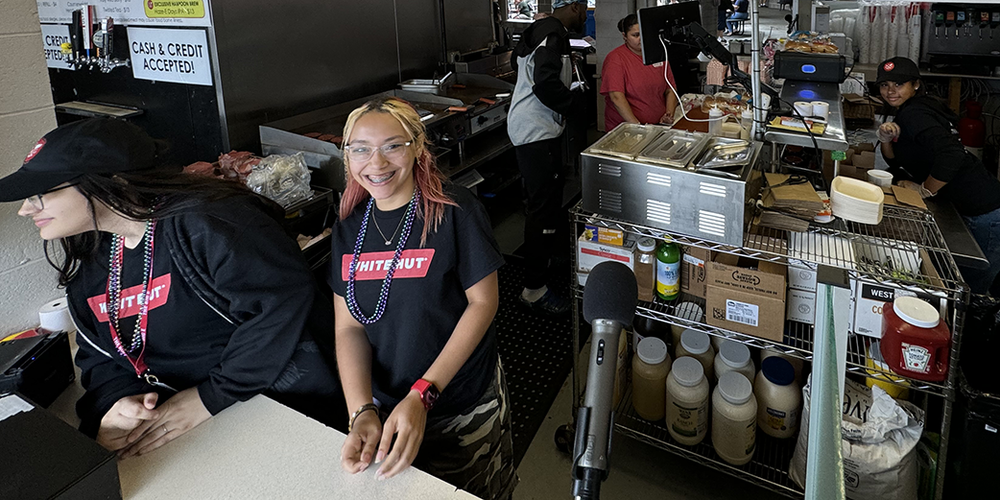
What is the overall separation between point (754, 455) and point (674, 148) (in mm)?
A: 1133

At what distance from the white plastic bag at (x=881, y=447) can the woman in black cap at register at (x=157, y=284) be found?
5.51 ft

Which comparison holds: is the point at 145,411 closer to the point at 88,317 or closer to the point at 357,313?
the point at 88,317

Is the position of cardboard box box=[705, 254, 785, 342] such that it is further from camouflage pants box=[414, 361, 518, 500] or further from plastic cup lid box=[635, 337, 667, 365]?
camouflage pants box=[414, 361, 518, 500]

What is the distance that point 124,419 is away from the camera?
138 cm

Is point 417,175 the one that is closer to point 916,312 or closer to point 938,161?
point 916,312

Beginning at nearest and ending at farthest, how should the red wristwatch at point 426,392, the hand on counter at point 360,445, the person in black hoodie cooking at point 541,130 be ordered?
the hand on counter at point 360,445 < the red wristwatch at point 426,392 < the person in black hoodie cooking at point 541,130

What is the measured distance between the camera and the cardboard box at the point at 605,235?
238cm

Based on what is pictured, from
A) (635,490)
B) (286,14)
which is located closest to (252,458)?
(635,490)

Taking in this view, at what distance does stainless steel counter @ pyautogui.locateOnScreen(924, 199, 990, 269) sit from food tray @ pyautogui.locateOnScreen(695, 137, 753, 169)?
0.84 m

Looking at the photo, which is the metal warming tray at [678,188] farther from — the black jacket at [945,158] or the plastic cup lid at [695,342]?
the black jacket at [945,158]

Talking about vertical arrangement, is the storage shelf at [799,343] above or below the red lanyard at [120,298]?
below

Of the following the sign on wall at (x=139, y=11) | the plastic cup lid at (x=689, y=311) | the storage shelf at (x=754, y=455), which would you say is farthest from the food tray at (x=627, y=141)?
the sign on wall at (x=139, y=11)

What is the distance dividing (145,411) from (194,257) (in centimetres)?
34

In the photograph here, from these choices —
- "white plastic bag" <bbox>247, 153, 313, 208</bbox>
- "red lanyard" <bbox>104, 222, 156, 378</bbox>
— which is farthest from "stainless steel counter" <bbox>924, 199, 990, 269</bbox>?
"white plastic bag" <bbox>247, 153, 313, 208</bbox>
